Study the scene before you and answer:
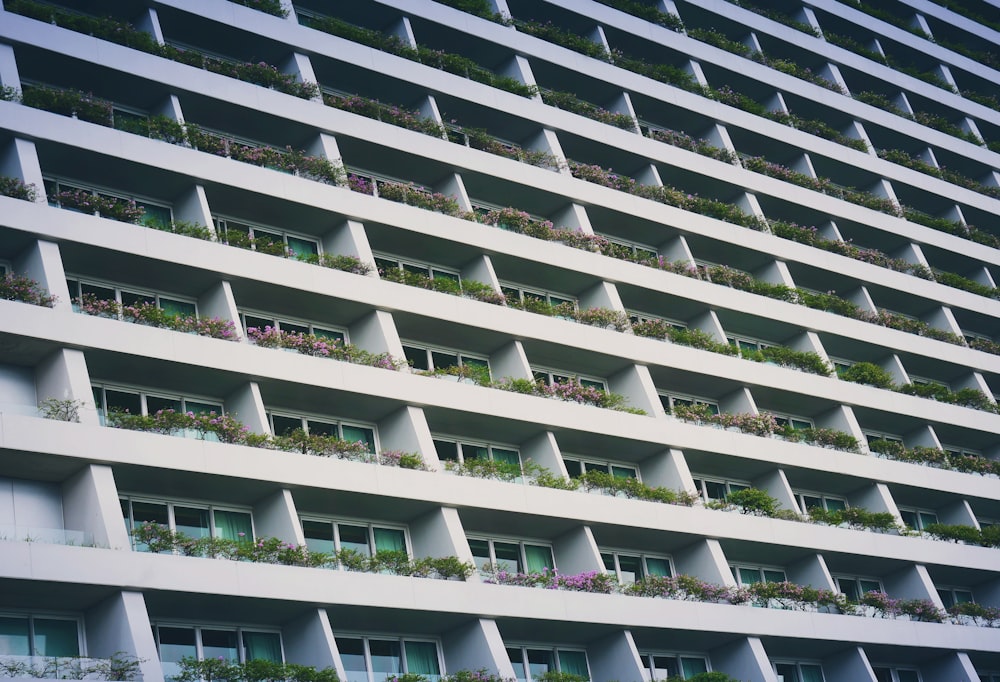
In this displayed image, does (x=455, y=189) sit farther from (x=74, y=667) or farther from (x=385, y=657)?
(x=74, y=667)

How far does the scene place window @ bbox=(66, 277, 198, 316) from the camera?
102 feet

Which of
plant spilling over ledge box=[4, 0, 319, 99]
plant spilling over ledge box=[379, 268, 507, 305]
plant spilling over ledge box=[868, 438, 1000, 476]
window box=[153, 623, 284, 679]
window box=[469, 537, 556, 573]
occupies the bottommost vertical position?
window box=[153, 623, 284, 679]

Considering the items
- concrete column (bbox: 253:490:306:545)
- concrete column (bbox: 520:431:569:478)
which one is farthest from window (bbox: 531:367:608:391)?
concrete column (bbox: 253:490:306:545)

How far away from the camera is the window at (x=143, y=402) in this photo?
2969 centimetres

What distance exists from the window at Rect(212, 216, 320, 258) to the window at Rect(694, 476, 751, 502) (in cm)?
1394

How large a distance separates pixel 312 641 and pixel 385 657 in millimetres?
2893

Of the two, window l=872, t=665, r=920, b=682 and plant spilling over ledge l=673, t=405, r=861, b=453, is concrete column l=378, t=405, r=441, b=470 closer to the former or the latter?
plant spilling over ledge l=673, t=405, r=861, b=453

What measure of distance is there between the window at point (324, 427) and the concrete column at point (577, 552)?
571 cm

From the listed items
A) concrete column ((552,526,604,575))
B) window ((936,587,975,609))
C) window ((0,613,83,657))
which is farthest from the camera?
window ((936,587,975,609))

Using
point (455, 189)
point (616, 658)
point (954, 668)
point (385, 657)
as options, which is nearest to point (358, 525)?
point (385, 657)

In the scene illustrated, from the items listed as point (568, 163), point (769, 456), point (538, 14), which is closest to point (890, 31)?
point (538, 14)

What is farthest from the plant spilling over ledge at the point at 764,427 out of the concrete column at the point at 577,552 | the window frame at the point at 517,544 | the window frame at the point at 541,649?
the window frame at the point at 541,649

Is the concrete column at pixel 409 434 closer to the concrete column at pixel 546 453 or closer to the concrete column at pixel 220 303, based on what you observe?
the concrete column at pixel 546 453

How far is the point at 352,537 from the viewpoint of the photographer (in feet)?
103
